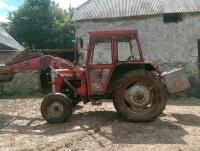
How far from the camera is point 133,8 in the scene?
18.6 metres

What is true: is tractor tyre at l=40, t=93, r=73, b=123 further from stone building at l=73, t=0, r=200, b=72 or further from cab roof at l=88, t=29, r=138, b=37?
stone building at l=73, t=0, r=200, b=72

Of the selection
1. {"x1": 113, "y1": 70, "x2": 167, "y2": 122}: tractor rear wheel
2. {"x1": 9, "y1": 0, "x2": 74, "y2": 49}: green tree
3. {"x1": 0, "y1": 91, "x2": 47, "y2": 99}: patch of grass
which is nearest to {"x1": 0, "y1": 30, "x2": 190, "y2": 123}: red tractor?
{"x1": 113, "y1": 70, "x2": 167, "y2": 122}: tractor rear wheel

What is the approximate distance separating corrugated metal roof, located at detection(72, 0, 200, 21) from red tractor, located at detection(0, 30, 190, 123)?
8.35m

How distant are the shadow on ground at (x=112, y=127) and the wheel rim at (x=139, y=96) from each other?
0.52 metres

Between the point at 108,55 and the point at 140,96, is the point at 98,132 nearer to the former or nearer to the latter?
the point at 140,96

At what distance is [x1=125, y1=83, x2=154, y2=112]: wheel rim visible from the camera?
9930 millimetres

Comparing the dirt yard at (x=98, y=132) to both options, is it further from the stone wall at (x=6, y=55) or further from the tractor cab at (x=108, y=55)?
the stone wall at (x=6, y=55)

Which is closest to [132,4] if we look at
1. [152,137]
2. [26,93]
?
[26,93]

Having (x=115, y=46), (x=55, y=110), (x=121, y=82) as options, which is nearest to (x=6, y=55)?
(x=55, y=110)

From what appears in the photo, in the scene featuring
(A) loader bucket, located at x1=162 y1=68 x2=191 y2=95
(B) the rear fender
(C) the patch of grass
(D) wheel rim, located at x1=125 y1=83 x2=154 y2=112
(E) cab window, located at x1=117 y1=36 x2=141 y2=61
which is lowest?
(C) the patch of grass

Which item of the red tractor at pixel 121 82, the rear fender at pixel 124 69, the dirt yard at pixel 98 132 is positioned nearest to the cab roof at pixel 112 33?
the red tractor at pixel 121 82

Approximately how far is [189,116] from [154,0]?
9.28 metres

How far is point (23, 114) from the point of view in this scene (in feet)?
38.3

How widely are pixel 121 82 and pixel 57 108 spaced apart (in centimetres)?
174
